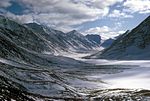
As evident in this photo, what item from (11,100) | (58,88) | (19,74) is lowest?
(11,100)

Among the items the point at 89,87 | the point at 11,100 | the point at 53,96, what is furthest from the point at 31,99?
the point at 89,87

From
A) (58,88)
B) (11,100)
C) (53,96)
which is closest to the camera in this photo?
(11,100)

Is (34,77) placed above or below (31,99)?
above

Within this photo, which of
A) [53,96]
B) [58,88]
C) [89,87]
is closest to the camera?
[53,96]

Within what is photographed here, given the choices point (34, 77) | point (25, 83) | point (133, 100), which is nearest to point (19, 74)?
point (34, 77)

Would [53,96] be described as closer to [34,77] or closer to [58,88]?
[58,88]

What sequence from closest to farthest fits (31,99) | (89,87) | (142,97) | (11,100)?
1. (11,100)
2. (31,99)
3. (142,97)
4. (89,87)

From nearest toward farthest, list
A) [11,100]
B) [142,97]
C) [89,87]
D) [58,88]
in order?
[11,100] < [142,97] < [58,88] < [89,87]

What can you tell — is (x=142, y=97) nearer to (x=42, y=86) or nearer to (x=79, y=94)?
(x=79, y=94)

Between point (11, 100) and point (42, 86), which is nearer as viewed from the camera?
point (11, 100)
